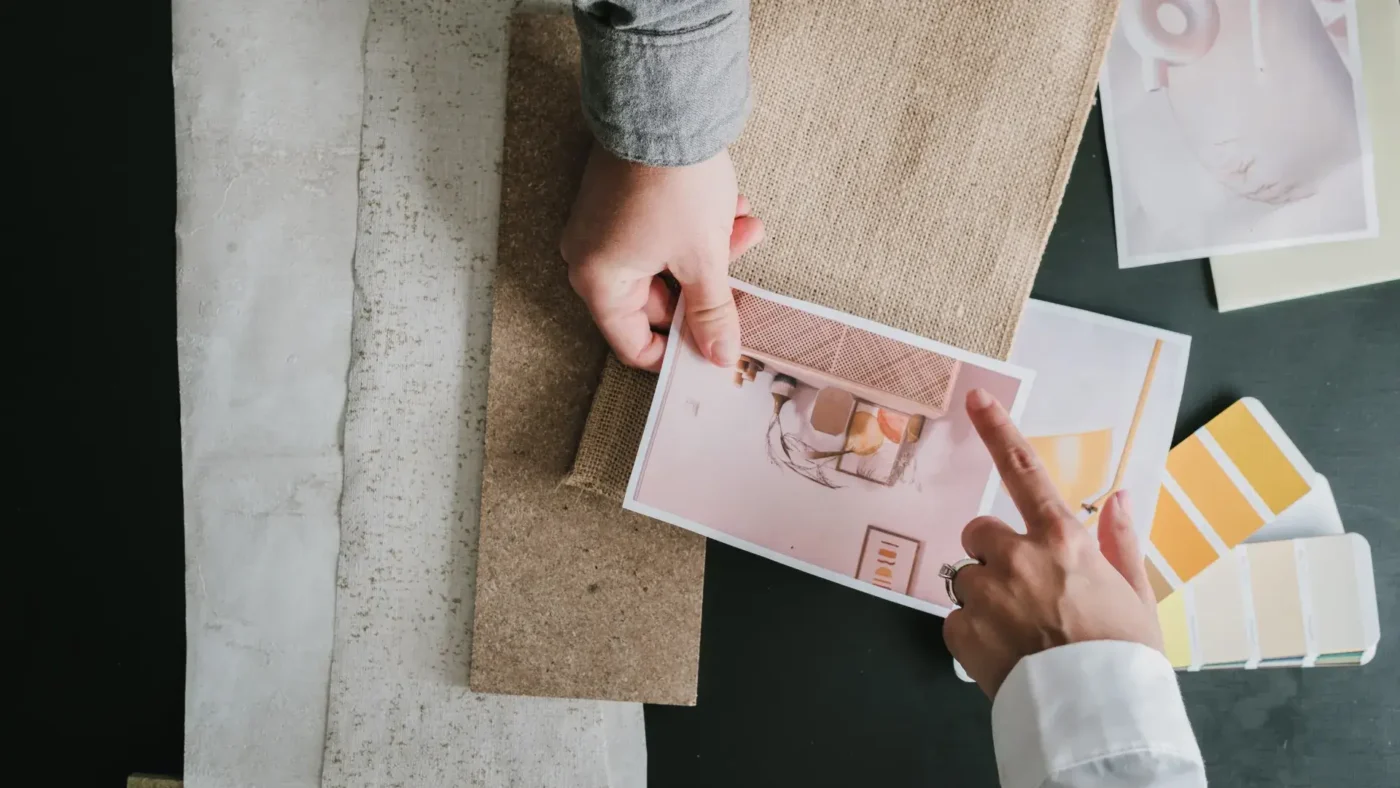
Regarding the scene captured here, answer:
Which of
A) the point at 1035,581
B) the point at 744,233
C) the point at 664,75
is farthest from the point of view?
the point at 744,233

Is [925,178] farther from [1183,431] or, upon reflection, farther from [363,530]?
[363,530]

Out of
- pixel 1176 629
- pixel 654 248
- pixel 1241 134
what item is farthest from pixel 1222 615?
pixel 654 248

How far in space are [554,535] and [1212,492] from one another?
1.70ft

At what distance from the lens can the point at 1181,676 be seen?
657 millimetres

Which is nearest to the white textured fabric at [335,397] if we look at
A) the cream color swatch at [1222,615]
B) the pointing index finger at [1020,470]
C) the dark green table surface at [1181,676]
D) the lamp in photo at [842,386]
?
the dark green table surface at [1181,676]

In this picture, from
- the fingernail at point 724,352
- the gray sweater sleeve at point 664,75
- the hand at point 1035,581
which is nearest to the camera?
the gray sweater sleeve at point 664,75

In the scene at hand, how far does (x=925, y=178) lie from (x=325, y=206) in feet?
1.62

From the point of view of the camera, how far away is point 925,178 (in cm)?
66

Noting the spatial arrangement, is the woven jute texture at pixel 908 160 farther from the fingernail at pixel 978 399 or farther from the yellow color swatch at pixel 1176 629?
the yellow color swatch at pixel 1176 629

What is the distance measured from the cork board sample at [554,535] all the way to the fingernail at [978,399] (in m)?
0.23

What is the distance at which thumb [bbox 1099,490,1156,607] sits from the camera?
0.56 metres

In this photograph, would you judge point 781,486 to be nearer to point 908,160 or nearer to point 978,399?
point 978,399

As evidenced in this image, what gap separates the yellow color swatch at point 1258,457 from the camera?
0.66 m

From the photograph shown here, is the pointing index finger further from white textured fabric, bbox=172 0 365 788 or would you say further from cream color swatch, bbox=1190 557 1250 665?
white textured fabric, bbox=172 0 365 788
